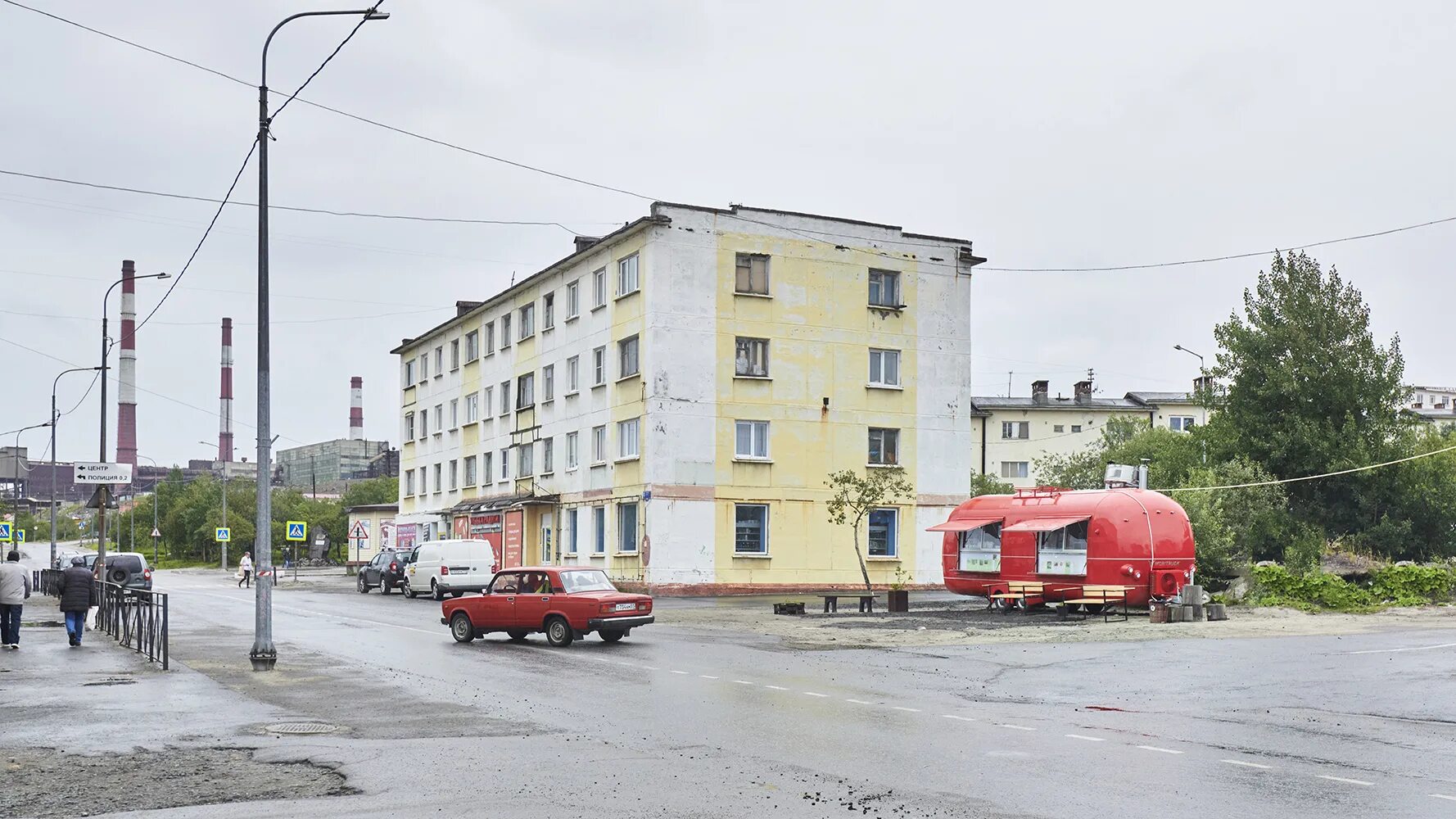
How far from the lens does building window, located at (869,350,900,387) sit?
165 ft

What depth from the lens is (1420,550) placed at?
191 ft

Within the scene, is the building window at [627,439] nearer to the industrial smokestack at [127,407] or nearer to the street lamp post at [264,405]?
the street lamp post at [264,405]

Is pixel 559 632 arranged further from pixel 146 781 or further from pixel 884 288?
pixel 884 288

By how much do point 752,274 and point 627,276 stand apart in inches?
170

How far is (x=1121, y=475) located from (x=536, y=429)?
26379 mm

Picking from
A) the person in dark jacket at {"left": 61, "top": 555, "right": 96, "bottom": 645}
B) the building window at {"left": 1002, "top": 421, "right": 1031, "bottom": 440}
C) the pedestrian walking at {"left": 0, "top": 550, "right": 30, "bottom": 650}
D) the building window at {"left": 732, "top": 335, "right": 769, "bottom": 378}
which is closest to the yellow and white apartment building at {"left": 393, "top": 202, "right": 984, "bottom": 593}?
the building window at {"left": 732, "top": 335, "right": 769, "bottom": 378}

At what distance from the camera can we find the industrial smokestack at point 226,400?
127 m

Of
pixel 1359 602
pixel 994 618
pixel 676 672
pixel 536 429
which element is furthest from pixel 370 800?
pixel 536 429

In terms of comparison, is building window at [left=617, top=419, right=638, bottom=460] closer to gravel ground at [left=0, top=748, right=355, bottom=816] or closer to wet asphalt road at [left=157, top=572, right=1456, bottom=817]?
wet asphalt road at [left=157, top=572, right=1456, bottom=817]

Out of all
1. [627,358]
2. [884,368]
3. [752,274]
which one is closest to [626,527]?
[627,358]

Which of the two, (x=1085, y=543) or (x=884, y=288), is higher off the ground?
(x=884, y=288)

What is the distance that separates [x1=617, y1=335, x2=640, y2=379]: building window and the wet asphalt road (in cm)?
2398

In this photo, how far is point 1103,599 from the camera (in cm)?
3256

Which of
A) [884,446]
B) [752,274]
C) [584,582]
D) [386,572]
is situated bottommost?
[386,572]
